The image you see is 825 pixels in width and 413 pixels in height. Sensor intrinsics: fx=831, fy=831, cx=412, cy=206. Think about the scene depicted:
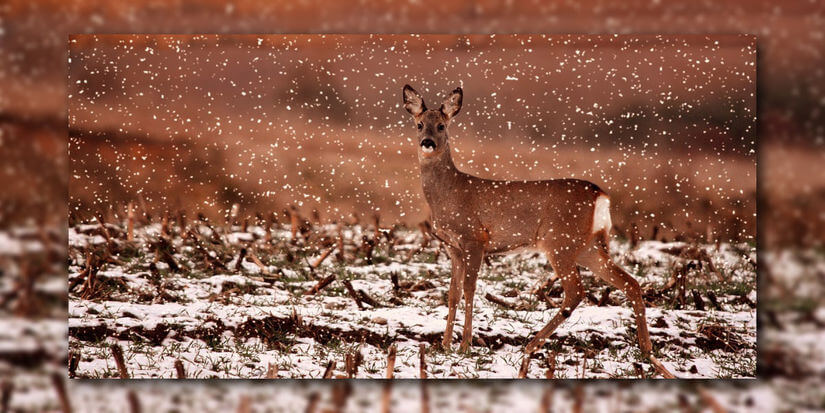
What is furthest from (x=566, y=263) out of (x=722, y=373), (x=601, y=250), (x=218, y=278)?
(x=218, y=278)

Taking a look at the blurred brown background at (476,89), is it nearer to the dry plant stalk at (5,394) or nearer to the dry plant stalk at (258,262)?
the dry plant stalk at (258,262)

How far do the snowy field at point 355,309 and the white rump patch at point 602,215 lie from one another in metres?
0.17

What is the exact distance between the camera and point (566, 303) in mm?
4031

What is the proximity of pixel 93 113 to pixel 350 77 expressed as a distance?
1.28 m

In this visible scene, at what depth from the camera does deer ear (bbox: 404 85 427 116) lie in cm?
415

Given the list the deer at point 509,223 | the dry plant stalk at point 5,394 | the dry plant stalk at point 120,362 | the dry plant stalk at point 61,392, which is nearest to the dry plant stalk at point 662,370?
the deer at point 509,223

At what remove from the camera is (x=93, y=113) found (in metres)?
4.10

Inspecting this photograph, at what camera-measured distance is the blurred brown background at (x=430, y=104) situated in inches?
162

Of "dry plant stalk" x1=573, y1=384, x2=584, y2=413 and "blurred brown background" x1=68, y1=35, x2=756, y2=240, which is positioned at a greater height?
"blurred brown background" x1=68, y1=35, x2=756, y2=240

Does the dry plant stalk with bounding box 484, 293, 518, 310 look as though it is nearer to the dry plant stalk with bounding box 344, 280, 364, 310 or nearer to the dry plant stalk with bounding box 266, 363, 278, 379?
the dry plant stalk with bounding box 344, 280, 364, 310

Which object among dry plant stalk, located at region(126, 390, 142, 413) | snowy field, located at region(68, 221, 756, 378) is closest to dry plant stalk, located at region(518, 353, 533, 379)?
snowy field, located at region(68, 221, 756, 378)

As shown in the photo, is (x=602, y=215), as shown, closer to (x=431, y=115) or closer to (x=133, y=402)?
(x=431, y=115)

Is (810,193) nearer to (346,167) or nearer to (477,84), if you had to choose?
(477,84)

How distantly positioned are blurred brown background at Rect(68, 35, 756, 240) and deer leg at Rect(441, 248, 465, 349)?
55 cm
